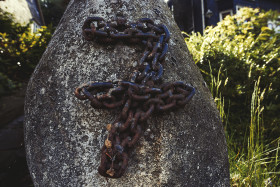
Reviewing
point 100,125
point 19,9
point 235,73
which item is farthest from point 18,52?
point 19,9

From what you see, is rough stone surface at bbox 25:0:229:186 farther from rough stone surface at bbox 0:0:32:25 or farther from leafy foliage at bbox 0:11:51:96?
rough stone surface at bbox 0:0:32:25

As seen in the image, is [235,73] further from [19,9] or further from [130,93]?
[19,9]

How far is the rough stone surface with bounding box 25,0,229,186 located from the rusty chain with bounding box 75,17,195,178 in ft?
0.29

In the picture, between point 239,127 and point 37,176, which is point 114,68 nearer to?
point 37,176

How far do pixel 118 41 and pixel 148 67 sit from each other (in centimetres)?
28

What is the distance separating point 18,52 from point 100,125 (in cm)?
294

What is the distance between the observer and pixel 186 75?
1.28m

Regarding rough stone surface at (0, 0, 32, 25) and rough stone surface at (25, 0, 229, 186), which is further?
rough stone surface at (0, 0, 32, 25)

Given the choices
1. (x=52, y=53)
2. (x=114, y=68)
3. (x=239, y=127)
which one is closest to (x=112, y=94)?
(x=114, y=68)

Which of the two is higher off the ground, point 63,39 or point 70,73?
point 63,39

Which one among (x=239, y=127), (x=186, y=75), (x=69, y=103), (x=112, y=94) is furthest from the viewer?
(x=239, y=127)

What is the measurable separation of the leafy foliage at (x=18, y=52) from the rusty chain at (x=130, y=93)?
2.30 metres

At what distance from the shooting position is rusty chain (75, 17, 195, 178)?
923 millimetres

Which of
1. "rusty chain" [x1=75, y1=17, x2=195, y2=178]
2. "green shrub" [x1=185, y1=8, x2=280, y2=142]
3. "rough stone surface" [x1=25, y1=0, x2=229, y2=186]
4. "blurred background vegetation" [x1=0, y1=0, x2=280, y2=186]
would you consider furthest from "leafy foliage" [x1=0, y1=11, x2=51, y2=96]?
"green shrub" [x1=185, y1=8, x2=280, y2=142]
